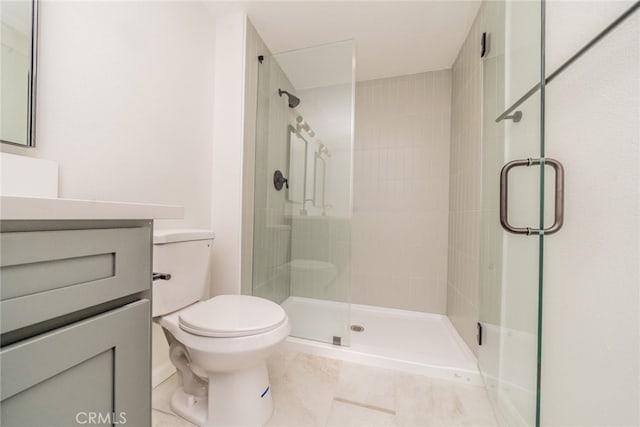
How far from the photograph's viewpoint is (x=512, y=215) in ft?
3.05

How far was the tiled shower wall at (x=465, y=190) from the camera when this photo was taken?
1488 millimetres

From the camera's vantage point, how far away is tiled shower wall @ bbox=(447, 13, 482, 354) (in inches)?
58.6

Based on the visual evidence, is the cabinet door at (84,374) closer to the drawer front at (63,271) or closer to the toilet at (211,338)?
the drawer front at (63,271)

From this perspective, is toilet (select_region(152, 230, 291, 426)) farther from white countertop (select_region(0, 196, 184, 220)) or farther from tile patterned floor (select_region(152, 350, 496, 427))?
white countertop (select_region(0, 196, 184, 220))

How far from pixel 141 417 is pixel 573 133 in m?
1.35

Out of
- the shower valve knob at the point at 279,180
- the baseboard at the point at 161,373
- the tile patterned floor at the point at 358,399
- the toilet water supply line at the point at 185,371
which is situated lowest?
the tile patterned floor at the point at 358,399

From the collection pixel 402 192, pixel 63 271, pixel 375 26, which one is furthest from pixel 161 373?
pixel 375 26

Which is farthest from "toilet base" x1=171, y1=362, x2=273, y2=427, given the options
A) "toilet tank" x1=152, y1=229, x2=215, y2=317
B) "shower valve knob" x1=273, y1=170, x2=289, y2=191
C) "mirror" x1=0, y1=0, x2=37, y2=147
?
"shower valve knob" x1=273, y1=170, x2=289, y2=191

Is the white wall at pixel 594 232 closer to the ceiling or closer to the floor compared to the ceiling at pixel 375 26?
closer to the floor

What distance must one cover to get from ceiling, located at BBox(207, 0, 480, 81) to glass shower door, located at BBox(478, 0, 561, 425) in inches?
14.0

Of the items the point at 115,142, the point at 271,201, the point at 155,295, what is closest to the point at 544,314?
the point at 155,295

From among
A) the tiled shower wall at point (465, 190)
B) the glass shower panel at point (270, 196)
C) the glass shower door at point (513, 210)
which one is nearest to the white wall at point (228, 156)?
the glass shower panel at point (270, 196)

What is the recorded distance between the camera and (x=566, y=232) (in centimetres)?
74

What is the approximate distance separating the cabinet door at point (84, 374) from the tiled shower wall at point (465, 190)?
62.9 inches
